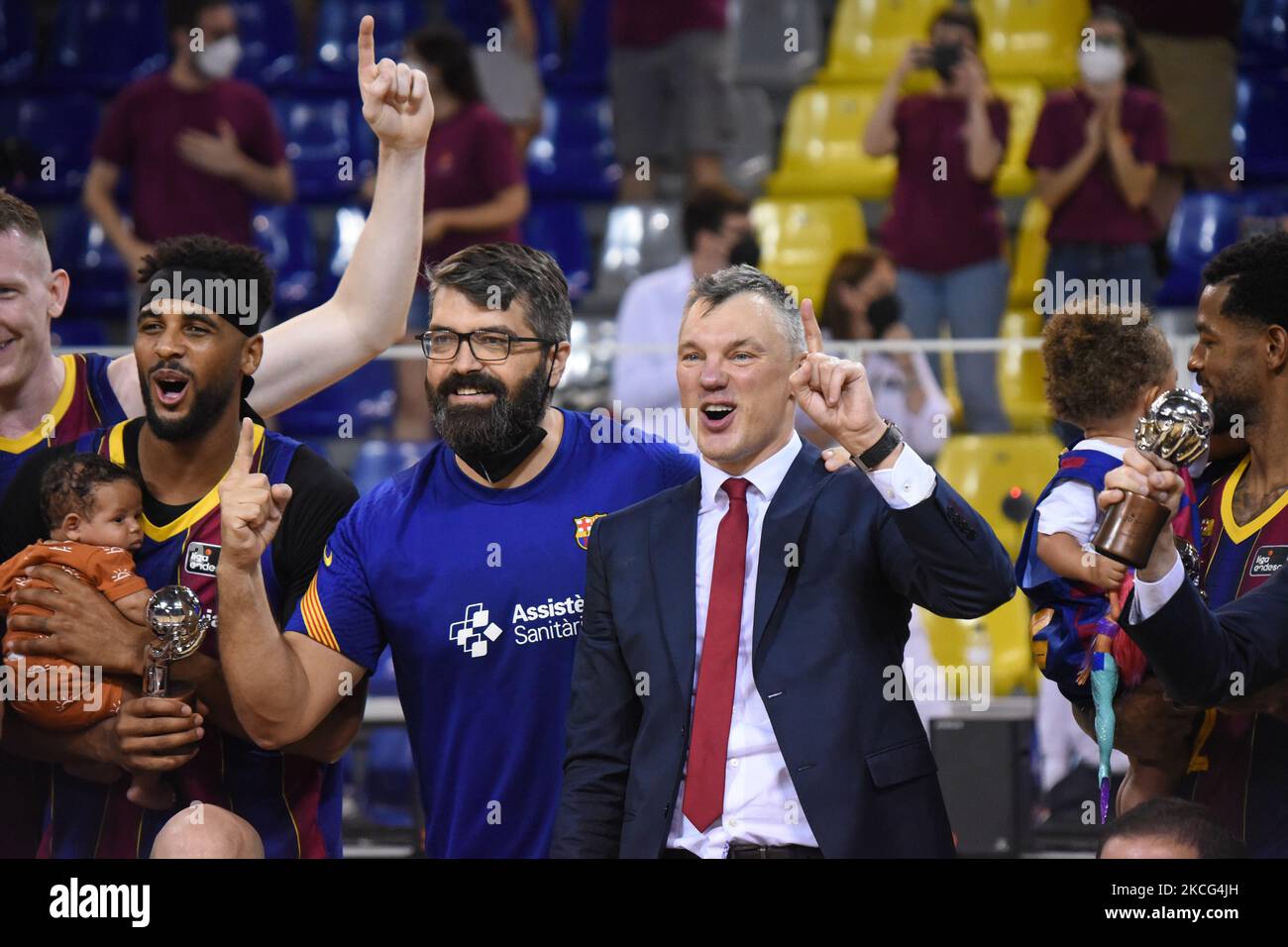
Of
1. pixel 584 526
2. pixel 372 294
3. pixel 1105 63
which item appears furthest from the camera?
pixel 1105 63

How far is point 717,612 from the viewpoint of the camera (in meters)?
3.73

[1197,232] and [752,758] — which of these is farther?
[1197,232]

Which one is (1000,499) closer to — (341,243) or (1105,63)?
(1105,63)

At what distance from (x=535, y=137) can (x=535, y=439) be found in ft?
19.6

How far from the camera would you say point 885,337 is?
759 centimetres

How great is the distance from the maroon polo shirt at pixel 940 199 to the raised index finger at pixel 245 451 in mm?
4725

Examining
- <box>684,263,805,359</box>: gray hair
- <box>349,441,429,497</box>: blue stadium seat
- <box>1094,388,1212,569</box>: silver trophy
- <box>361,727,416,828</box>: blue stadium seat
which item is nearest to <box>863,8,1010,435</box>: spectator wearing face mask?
<box>349,441,429,497</box>: blue stadium seat

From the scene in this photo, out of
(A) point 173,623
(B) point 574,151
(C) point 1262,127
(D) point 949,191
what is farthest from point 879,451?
(B) point 574,151

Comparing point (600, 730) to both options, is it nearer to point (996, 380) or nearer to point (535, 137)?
point (996, 380)

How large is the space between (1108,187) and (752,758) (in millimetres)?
5138

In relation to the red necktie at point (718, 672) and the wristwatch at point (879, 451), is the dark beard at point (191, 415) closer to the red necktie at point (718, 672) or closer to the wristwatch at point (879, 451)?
the red necktie at point (718, 672)
